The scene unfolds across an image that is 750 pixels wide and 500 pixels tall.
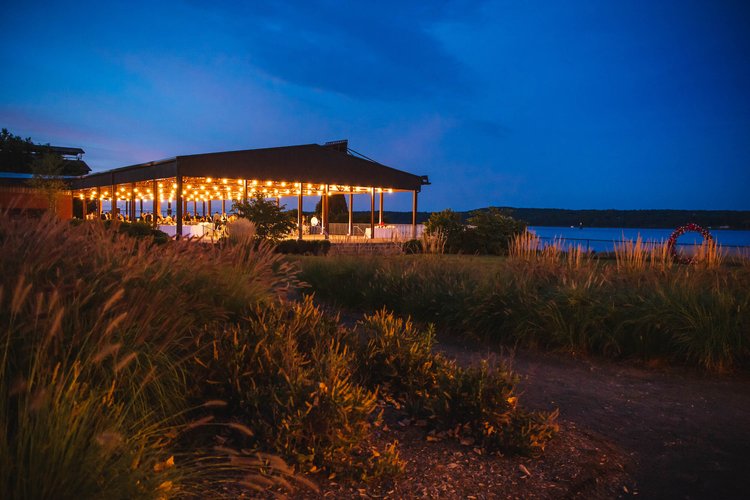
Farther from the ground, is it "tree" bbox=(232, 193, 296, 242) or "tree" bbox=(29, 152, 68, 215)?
"tree" bbox=(29, 152, 68, 215)

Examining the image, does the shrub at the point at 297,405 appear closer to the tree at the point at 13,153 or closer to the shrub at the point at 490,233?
the shrub at the point at 490,233

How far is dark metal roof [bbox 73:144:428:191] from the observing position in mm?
21000

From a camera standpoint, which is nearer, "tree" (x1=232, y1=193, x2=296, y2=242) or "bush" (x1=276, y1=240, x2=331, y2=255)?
"tree" (x1=232, y1=193, x2=296, y2=242)

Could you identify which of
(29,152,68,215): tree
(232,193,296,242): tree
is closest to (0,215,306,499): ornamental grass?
(232,193,296,242): tree

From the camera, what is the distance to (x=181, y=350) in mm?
3479

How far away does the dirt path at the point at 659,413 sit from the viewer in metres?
3.19

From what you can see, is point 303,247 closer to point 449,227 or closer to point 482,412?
point 449,227

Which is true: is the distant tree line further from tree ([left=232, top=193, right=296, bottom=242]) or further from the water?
the water

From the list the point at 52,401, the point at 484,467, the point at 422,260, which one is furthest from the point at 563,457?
the point at 422,260

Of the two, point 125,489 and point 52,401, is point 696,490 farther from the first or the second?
point 52,401

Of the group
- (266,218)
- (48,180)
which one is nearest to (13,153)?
(48,180)

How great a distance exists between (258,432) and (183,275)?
1.73 m

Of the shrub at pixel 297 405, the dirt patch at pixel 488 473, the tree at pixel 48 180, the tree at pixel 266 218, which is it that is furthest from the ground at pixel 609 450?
the tree at pixel 48 180

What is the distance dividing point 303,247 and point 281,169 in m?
6.96
